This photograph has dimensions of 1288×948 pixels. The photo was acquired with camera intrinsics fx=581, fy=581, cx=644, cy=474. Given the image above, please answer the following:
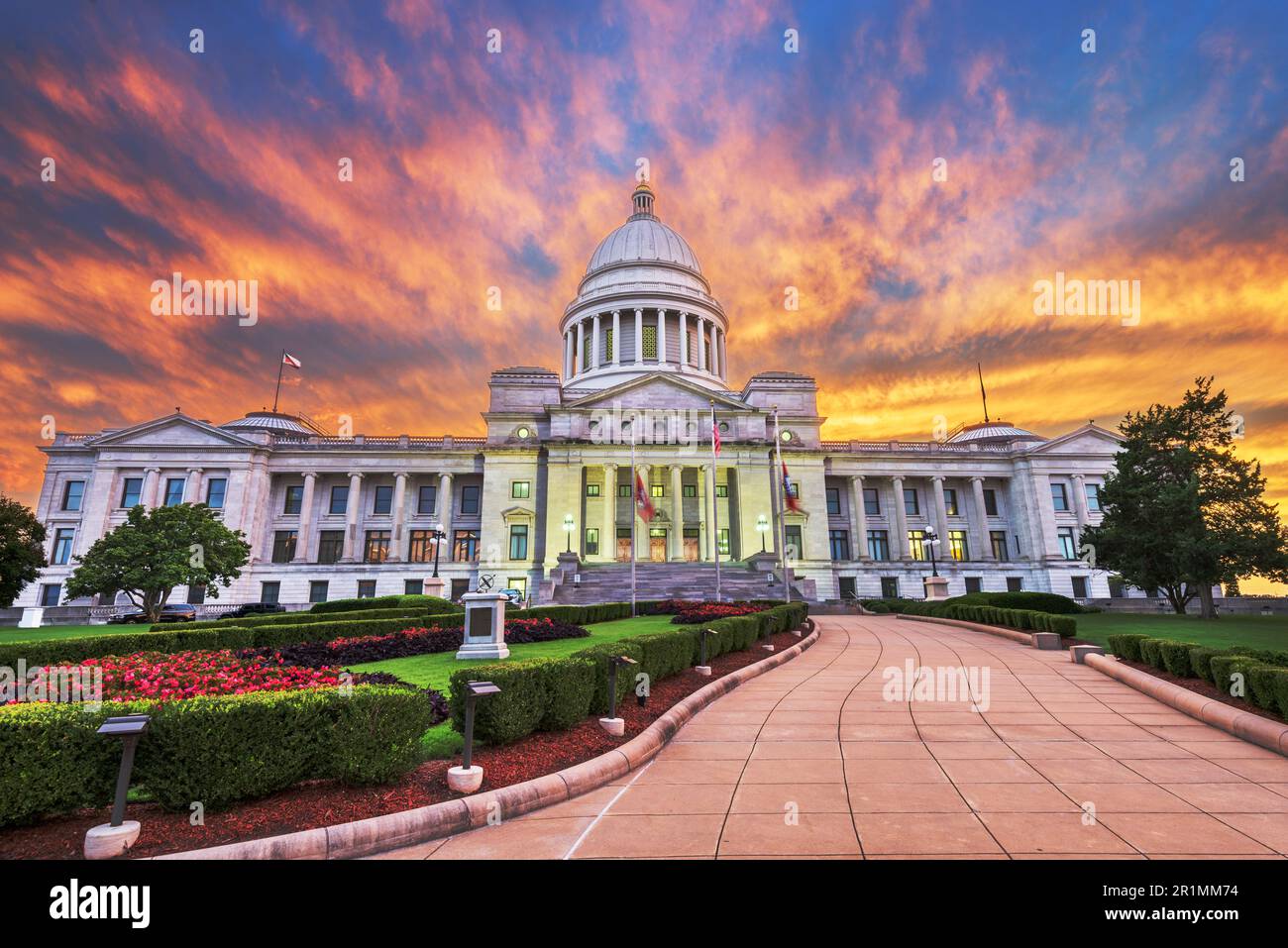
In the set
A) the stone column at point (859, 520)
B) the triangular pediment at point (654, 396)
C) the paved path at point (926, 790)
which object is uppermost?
the triangular pediment at point (654, 396)

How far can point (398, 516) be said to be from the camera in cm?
5434

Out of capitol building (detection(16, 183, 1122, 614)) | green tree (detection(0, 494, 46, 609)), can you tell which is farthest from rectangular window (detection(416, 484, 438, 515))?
green tree (detection(0, 494, 46, 609))

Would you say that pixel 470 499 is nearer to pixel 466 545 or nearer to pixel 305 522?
pixel 466 545

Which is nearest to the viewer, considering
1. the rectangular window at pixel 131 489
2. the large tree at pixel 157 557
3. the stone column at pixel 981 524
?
the large tree at pixel 157 557

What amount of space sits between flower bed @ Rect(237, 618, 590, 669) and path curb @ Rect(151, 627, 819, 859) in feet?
31.2

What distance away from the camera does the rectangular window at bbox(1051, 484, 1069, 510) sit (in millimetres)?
56844

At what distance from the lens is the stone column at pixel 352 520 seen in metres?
53.7

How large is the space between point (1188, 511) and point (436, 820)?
37.1 metres

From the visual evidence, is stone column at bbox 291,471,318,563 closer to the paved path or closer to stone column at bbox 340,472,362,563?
stone column at bbox 340,472,362,563

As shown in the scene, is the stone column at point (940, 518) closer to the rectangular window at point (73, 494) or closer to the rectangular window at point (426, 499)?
the rectangular window at point (426, 499)

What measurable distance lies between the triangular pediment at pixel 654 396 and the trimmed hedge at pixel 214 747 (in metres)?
46.4

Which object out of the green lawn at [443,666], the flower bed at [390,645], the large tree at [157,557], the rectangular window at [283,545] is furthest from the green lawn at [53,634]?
the rectangular window at [283,545]

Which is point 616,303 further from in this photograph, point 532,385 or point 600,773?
point 600,773
